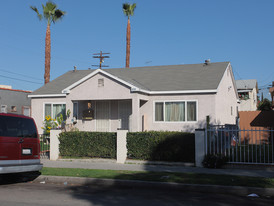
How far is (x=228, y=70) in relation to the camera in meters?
22.5

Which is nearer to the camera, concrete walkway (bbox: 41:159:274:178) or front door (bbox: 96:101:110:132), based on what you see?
concrete walkway (bbox: 41:159:274:178)

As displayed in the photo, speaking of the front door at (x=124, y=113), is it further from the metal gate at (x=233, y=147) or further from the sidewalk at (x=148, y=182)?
the metal gate at (x=233, y=147)

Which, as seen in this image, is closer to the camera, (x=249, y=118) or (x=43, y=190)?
(x=43, y=190)

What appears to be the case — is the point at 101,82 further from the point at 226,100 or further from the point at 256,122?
the point at 256,122

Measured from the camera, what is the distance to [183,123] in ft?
59.4

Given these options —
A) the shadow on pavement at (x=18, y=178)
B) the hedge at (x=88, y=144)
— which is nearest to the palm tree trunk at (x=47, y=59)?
the hedge at (x=88, y=144)

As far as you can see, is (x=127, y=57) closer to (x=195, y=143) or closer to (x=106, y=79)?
(x=106, y=79)

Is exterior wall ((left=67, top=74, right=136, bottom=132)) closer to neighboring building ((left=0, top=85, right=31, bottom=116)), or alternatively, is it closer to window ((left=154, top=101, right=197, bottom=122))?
window ((left=154, top=101, right=197, bottom=122))

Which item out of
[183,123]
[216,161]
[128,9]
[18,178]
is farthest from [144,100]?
[128,9]

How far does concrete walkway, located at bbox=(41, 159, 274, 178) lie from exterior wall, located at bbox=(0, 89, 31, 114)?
1301 centimetres

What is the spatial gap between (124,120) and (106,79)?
2.97 m

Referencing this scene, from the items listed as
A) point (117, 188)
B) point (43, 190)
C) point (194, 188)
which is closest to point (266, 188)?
point (194, 188)

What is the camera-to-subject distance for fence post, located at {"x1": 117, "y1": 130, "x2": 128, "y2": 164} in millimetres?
14008

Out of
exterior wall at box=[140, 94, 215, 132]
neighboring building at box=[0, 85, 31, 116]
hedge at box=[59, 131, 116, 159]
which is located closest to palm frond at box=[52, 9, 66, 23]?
neighboring building at box=[0, 85, 31, 116]
